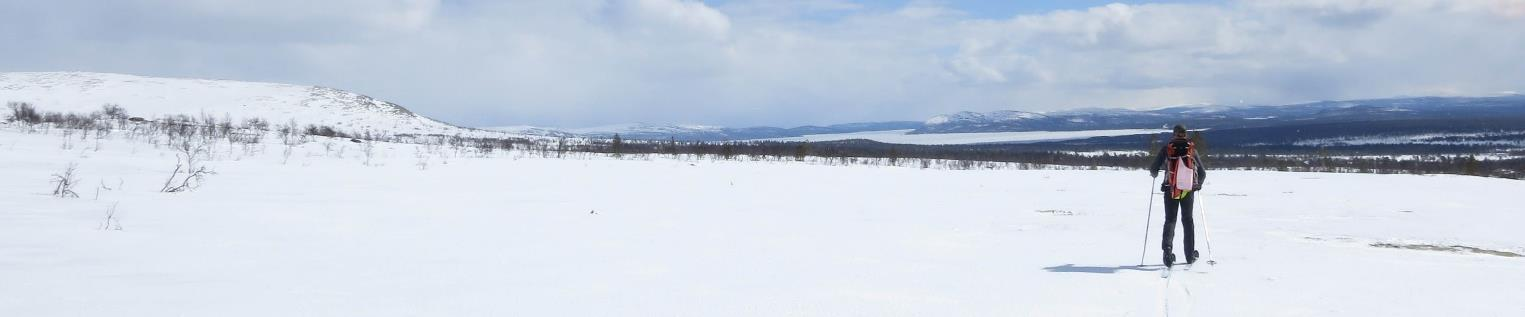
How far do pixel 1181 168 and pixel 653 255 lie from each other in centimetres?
463

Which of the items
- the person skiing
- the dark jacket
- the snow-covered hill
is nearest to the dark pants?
the person skiing

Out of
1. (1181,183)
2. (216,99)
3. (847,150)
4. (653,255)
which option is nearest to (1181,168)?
(1181,183)

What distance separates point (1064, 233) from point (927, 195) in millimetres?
9034

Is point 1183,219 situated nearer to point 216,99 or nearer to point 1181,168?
point 1181,168

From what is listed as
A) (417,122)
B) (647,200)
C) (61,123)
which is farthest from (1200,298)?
(417,122)

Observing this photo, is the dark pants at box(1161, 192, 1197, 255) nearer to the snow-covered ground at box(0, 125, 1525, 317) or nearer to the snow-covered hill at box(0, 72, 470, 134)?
the snow-covered ground at box(0, 125, 1525, 317)

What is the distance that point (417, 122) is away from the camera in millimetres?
108000

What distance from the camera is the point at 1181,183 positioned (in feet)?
26.0

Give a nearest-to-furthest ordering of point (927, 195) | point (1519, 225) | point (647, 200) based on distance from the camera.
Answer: point (1519, 225), point (647, 200), point (927, 195)

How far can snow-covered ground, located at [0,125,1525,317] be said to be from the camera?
222 inches

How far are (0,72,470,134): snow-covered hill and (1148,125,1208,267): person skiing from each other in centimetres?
8195

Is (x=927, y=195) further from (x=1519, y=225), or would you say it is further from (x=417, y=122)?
(x=417, y=122)

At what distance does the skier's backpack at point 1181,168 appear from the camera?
25.8ft

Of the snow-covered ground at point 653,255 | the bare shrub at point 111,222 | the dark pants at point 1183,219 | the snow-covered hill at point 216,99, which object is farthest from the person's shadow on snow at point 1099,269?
the snow-covered hill at point 216,99
